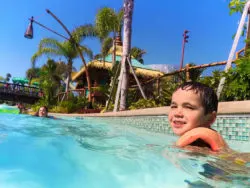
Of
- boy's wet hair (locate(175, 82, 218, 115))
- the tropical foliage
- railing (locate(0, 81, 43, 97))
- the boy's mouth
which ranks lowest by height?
the boy's mouth

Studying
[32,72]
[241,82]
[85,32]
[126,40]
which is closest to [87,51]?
[85,32]

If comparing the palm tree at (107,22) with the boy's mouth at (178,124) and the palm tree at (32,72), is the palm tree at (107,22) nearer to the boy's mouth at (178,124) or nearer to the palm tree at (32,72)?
the boy's mouth at (178,124)

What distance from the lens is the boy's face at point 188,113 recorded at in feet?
8.18

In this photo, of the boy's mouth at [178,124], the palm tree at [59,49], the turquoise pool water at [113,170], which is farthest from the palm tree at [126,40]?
the palm tree at [59,49]

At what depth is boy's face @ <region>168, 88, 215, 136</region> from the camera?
249 centimetres

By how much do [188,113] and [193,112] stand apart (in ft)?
0.15

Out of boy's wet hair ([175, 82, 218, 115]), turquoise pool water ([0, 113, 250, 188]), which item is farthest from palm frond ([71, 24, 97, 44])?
turquoise pool water ([0, 113, 250, 188])

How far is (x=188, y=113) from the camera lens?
2.52 m

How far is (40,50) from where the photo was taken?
981 inches

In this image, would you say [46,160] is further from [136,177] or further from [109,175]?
[136,177]

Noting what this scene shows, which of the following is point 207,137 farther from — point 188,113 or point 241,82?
point 241,82

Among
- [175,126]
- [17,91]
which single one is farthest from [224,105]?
[17,91]

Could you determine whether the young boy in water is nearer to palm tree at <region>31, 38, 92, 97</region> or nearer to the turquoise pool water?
the turquoise pool water

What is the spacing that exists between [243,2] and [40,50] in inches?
839
